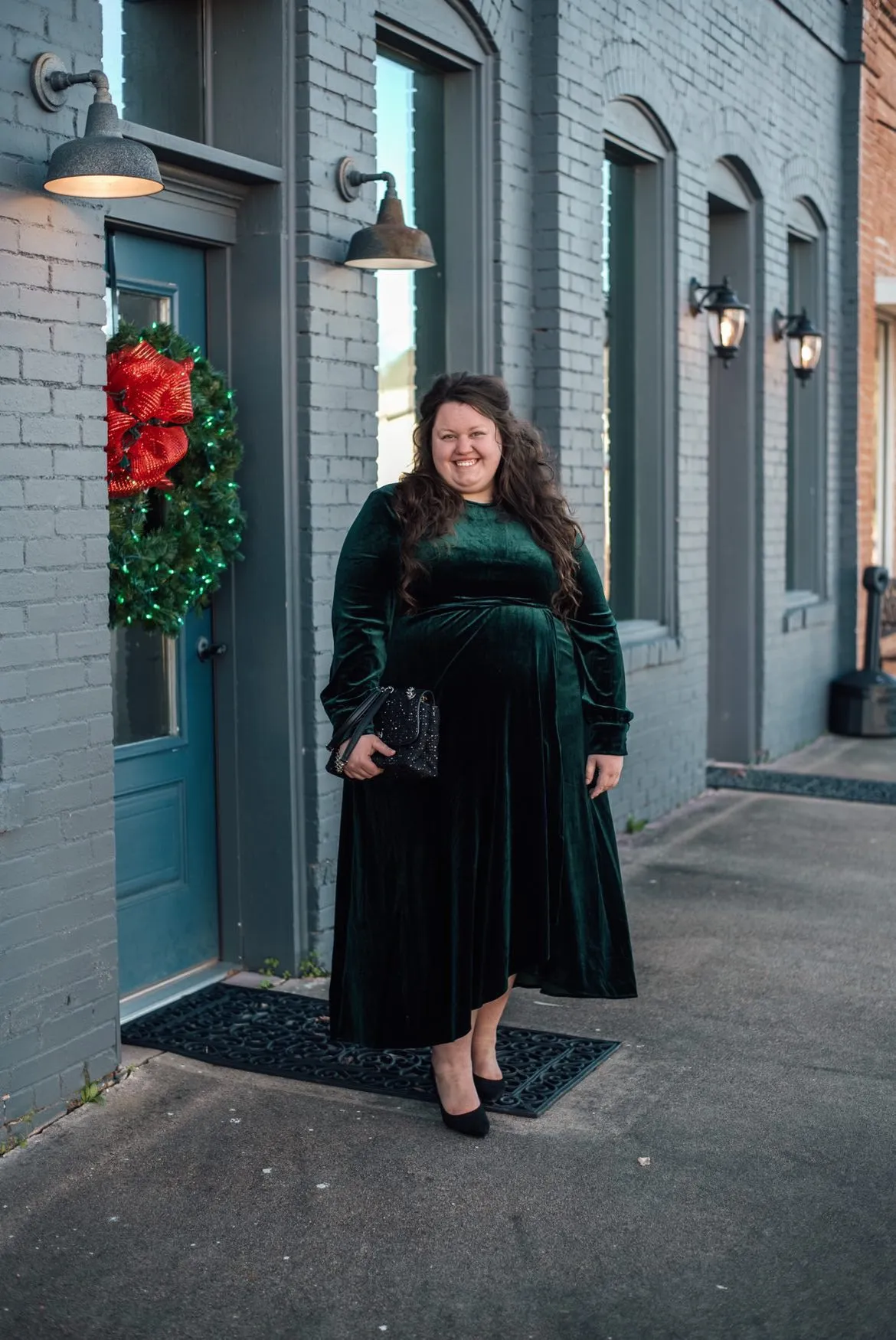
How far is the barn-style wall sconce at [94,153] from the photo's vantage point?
387 centimetres

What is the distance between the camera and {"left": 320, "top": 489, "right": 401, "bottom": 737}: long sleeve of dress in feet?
13.6

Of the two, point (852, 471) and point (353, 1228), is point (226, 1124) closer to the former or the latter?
point (353, 1228)

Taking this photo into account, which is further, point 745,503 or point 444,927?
point 745,503

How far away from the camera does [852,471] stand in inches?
468

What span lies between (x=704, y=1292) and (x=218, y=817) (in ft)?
9.11

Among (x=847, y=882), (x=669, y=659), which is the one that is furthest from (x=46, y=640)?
(x=669, y=659)

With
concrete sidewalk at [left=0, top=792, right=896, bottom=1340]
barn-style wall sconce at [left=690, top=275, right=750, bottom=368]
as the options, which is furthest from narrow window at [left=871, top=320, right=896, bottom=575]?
concrete sidewalk at [left=0, top=792, right=896, bottom=1340]

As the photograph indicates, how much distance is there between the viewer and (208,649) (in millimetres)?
5520

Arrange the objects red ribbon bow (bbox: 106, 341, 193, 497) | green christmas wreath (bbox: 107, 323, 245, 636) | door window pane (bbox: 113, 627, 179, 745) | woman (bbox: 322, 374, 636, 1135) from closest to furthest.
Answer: woman (bbox: 322, 374, 636, 1135) < red ribbon bow (bbox: 106, 341, 193, 497) < green christmas wreath (bbox: 107, 323, 245, 636) < door window pane (bbox: 113, 627, 179, 745)

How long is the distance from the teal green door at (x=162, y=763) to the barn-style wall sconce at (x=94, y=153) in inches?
35.0

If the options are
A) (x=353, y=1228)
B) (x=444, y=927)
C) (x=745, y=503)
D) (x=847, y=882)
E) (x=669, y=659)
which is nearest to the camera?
(x=353, y=1228)

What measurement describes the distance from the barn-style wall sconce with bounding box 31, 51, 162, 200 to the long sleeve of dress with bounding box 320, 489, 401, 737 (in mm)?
1020

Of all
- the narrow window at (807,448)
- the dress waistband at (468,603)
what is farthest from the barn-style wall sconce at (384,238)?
the narrow window at (807,448)

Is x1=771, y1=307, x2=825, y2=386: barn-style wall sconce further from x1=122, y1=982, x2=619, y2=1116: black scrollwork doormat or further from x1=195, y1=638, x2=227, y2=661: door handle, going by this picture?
x1=122, y1=982, x2=619, y2=1116: black scrollwork doormat
